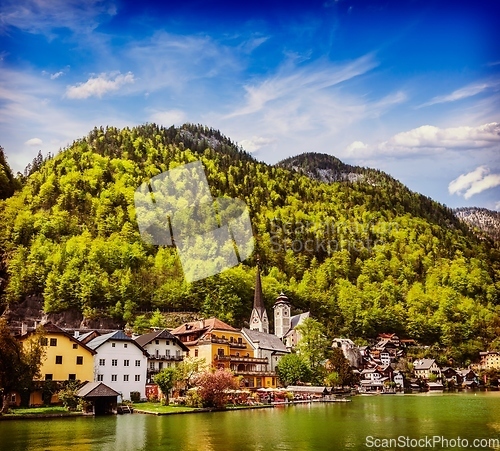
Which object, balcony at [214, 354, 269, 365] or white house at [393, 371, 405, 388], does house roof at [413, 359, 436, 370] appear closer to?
white house at [393, 371, 405, 388]

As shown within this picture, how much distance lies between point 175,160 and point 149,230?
99.8ft

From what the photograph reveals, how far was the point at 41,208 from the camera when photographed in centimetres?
9312

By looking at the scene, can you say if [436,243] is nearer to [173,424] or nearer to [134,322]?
[134,322]

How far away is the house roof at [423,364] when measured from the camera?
75.7m

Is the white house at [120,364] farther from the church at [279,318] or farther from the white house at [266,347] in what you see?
the church at [279,318]

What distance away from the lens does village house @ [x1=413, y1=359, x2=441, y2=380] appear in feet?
246

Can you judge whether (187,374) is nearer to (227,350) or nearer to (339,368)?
(227,350)

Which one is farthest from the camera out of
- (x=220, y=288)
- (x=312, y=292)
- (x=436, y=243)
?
(x=436, y=243)

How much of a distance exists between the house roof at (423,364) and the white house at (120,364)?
48.0m

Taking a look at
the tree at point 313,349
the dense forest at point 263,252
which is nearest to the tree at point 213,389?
the tree at point 313,349

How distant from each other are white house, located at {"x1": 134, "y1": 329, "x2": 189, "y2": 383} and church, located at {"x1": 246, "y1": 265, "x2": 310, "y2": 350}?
29.8 meters

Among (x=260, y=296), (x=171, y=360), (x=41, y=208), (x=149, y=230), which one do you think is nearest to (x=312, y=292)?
(x=260, y=296)

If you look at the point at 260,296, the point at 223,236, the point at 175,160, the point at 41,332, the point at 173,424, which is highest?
the point at 175,160

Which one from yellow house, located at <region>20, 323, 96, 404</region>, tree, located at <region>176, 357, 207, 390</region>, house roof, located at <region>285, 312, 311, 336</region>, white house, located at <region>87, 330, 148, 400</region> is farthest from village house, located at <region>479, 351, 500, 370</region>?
yellow house, located at <region>20, 323, 96, 404</region>
